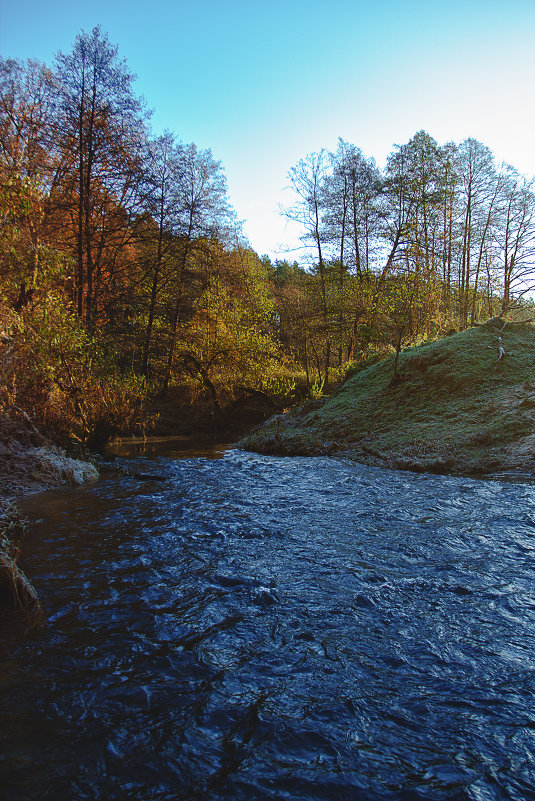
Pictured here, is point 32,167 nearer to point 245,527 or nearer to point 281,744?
point 245,527

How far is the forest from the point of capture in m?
11.4

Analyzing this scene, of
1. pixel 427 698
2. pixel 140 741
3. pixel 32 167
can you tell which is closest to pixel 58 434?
pixel 32 167

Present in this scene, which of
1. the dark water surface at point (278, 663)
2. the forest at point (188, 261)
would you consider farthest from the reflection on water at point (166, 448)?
the dark water surface at point (278, 663)

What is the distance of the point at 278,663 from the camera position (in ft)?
9.03

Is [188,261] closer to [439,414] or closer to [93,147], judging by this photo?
[93,147]

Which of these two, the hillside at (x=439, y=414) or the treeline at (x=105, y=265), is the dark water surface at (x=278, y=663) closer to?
the hillside at (x=439, y=414)

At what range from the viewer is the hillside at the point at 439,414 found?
8125 mm

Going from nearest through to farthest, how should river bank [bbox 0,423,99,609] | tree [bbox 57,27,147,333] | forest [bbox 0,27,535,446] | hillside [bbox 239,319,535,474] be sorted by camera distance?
river bank [bbox 0,423,99,609], hillside [bbox 239,319,535,474], forest [bbox 0,27,535,446], tree [bbox 57,27,147,333]

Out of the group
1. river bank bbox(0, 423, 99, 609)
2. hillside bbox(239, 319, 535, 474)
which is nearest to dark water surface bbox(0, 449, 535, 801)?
river bank bbox(0, 423, 99, 609)

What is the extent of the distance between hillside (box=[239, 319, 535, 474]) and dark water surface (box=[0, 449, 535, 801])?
2903 mm

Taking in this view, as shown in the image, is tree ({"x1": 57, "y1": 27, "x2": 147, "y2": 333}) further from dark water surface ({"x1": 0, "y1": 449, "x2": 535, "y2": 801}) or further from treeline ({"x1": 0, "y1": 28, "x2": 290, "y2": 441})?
dark water surface ({"x1": 0, "y1": 449, "x2": 535, "y2": 801})

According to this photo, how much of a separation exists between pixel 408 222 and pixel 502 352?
29.2 ft

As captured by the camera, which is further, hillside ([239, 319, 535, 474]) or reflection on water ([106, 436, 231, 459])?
reflection on water ([106, 436, 231, 459])

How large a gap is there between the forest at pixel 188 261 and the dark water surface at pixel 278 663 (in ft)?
18.0
